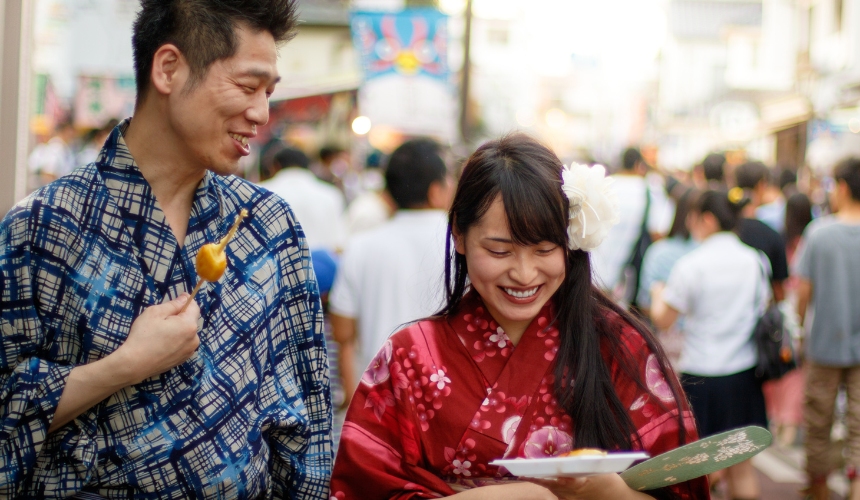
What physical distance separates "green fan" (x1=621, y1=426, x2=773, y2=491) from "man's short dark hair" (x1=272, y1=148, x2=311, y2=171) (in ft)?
18.1

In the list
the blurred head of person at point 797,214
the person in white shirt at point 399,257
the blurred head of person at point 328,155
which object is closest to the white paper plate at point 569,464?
the person in white shirt at point 399,257

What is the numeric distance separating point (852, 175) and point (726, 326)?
3.95 feet

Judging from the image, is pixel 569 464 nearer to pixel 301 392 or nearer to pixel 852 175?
pixel 301 392

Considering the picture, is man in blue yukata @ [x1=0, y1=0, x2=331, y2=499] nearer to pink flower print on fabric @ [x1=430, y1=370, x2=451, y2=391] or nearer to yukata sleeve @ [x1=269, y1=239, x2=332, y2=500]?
yukata sleeve @ [x1=269, y1=239, x2=332, y2=500]

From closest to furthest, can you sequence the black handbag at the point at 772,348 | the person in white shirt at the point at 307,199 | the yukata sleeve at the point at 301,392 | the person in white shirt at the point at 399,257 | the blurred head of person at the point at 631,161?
the yukata sleeve at the point at 301,392 → the person in white shirt at the point at 399,257 → the black handbag at the point at 772,348 → the person in white shirt at the point at 307,199 → the blurred head of person at the point at 631,161

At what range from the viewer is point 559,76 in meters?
74.2

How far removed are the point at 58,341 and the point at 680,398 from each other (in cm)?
147

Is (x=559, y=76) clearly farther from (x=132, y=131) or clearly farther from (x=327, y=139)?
(x=132, y=131)

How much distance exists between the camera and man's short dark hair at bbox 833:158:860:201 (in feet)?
18.1

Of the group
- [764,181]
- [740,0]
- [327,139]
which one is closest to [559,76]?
[740,0]

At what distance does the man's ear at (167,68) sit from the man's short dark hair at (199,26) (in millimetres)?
14

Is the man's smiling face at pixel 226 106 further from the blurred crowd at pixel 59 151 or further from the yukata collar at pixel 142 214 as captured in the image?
the blurred crowd at pixel 59 151

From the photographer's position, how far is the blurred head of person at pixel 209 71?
2.04 meters

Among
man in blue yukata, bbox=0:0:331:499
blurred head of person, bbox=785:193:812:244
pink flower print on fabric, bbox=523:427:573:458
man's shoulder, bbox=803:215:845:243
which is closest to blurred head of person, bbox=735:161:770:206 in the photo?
blurred head of person, bbox=785:193:812:244
